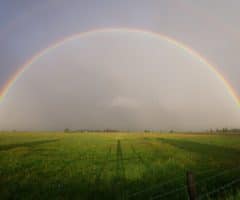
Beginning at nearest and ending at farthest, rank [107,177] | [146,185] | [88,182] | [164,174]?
[146,185]
[88,182]
[107,177]
[164,174]

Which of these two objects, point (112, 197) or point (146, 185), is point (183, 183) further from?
point (112, 197)

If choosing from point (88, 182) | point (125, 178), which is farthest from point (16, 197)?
point (125, 178)

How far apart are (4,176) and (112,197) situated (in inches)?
299

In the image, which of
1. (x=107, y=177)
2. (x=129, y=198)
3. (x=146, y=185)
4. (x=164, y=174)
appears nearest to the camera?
(x=129, y=198)

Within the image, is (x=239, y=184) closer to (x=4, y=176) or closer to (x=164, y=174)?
(x=164, y=174)

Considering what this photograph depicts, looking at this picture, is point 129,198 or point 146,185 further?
point 146,185

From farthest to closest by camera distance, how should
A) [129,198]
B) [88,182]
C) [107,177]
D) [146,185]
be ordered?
1. [107,177]
2. [88,182]
3. [146,185]
4. [129,198]

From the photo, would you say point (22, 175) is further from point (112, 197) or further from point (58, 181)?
point (112, 197)

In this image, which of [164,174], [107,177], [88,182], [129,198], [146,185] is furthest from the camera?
[164,174]

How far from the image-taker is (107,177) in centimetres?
1167

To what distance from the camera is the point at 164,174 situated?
12.5 m

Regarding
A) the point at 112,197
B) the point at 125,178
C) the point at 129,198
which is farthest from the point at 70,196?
the point at 125,178

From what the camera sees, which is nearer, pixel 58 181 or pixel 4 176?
pixel 58 181

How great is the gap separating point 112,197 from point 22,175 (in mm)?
6884
